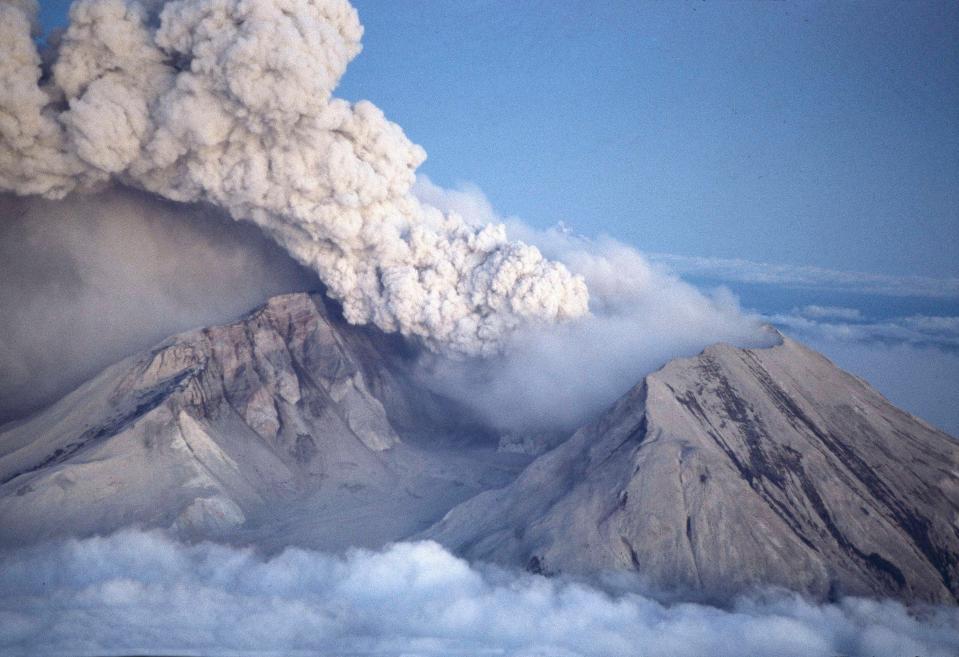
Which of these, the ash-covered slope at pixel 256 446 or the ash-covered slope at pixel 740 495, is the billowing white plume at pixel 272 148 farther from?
the ash-covered slope at pixel 740 495

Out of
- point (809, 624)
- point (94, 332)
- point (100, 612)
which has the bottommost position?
point (100, 612)

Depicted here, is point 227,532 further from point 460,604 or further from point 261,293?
point 261,293

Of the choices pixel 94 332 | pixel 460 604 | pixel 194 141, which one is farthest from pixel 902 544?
pixel 94 332

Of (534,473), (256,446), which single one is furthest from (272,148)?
(534,473)

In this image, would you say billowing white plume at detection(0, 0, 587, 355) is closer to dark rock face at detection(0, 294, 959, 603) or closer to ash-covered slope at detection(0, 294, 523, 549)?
ash-covered slope at detection(0, 294, 523, 549)

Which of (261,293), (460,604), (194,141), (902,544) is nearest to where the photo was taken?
(460,604)

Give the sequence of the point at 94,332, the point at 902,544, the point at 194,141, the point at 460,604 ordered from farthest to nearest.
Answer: the point at 94,332 < the point at 194,141 < the point at 902,544 < the point at 460,604

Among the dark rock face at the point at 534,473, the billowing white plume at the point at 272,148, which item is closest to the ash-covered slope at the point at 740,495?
the dark rock face at the point at 534,473
